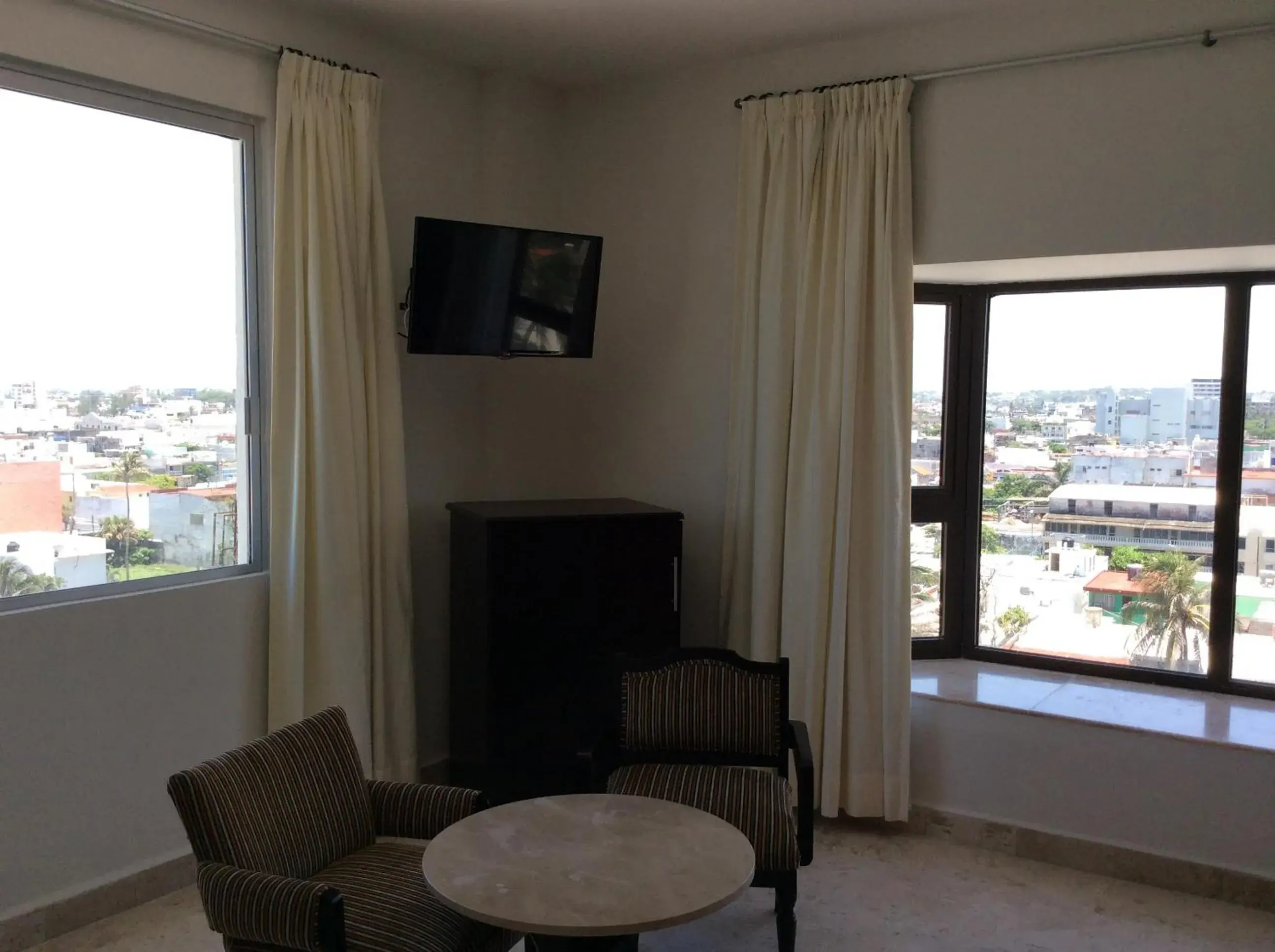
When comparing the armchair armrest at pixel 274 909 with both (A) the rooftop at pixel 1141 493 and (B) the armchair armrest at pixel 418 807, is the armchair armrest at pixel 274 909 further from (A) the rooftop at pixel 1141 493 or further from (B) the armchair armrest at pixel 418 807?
(A) the rooftop at pixel 1141 493

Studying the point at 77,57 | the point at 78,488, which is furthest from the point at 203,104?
the point at 78,488

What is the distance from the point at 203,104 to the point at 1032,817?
3513 mm

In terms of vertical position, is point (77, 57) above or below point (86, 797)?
above

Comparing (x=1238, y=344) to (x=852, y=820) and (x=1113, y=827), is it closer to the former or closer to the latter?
(x=1113, y=827)

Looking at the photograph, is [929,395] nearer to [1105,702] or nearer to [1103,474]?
[1103,474]

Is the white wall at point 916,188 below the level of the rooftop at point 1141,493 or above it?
above

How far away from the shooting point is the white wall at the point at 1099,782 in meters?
3.18

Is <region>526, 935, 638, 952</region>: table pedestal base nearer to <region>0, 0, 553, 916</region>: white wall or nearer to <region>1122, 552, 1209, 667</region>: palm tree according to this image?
<region>0, 0, 553, 916</region>: white wall

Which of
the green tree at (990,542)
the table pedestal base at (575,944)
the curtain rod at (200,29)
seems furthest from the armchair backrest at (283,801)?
the green tree at (990,542)

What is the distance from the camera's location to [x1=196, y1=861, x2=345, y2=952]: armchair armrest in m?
1.99

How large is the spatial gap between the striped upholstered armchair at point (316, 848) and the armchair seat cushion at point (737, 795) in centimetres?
61

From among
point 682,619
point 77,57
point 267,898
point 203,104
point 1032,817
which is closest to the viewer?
point 267,898

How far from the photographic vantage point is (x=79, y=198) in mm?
2969

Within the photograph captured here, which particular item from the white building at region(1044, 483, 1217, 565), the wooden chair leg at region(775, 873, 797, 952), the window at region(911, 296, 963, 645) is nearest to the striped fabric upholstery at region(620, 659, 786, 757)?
the wooden chair leg at region(775, 873, 797, 952)
